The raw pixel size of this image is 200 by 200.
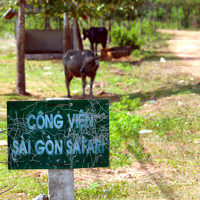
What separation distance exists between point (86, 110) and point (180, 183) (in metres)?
2.17

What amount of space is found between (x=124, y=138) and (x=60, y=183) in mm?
3792

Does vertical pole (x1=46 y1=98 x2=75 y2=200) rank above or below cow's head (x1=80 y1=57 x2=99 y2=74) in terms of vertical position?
below

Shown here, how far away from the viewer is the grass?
5.32m

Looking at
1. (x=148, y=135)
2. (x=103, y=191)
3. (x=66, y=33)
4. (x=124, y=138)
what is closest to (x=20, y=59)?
(x=124, y=138)

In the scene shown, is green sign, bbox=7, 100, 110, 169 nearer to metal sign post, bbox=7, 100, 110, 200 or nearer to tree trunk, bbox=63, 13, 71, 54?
metal sign post, bbox=7, 100, 110, 200

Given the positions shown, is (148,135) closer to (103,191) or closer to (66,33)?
(103,191)

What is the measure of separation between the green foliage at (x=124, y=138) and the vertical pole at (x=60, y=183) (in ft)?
7.65

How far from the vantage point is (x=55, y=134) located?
4.11m

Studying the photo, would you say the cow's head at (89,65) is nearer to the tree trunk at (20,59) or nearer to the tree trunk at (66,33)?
the tree trunk at (20,59)

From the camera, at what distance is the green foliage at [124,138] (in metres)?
6.83

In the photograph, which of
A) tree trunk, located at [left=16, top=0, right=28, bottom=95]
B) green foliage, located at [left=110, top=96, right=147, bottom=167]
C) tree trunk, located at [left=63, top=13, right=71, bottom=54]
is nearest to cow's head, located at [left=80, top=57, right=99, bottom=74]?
tree trunk, located at [left=16, top=0, right=28, bottom=95]

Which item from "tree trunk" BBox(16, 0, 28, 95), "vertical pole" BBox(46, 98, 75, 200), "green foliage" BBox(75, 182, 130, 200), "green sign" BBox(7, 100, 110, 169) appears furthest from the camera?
"tree trunk" BBox(16, 0, 28, 95)

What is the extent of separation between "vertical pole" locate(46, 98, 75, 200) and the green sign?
0.10 metres

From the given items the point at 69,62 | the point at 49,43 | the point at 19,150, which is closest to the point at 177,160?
the point at 19,150
